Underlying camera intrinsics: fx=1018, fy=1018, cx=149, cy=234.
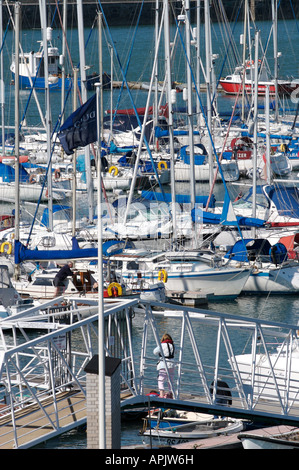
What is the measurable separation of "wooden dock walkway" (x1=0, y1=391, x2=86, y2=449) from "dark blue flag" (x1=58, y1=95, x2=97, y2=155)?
40.2 feet

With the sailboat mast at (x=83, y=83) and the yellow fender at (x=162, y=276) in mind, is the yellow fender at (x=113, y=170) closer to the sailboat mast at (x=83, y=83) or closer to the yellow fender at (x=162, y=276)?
the sailboat mast at (x=83, y=83)

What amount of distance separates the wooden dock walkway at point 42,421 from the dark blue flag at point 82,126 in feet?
40.2

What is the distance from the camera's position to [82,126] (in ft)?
104

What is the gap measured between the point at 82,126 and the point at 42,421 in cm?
1352

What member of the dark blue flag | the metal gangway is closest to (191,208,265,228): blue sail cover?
the dark blue flag

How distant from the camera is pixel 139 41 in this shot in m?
119

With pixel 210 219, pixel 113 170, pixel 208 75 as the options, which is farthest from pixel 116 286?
pixel 113 170

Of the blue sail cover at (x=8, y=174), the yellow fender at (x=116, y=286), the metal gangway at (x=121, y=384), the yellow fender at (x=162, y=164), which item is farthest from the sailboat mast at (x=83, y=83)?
the metal gangway at (x=121, y=384)

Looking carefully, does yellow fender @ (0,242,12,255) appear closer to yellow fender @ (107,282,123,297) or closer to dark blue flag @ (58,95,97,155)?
yellow fender @ (107,282,123,297)

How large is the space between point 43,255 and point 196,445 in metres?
14.4

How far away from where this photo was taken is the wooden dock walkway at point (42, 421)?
19344 mm

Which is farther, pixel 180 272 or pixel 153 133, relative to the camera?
pixel 153 133
